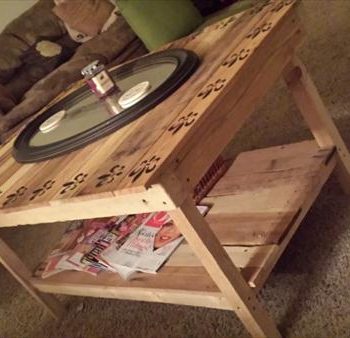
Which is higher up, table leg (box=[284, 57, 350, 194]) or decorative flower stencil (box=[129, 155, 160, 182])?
decorative flower stencil (box=[129, 155, 160, 182])

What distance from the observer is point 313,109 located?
109 centimetres

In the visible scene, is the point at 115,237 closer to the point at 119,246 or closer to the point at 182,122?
the point at 119,246

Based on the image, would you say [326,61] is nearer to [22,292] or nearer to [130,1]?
[130,1]

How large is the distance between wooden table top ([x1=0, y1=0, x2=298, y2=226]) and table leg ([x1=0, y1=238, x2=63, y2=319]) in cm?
28

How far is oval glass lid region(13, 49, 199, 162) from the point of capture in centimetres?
97

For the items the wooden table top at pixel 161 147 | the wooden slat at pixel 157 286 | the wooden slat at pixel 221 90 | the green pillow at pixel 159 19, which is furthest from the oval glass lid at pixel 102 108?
the green pillow at pixel 159 19

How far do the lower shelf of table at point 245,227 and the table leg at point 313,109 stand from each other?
40mm

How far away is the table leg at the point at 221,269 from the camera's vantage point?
79 centimetres

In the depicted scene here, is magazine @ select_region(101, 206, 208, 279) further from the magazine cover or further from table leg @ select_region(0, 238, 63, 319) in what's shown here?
table leg @ select_region(0, 238, 63, 319)

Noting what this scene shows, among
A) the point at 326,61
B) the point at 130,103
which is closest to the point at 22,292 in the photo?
the point at 130,103

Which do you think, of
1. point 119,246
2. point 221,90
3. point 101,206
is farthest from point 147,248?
point 221,90

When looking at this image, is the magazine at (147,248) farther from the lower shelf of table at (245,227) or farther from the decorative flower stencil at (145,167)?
the decorative flower stencil at (145,167)

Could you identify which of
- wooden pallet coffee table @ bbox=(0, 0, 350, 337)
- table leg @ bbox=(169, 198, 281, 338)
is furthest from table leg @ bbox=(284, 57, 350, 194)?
table leg @ bbox=(169, 198, 281, 338)

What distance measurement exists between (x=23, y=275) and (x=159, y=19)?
1.28 meters
